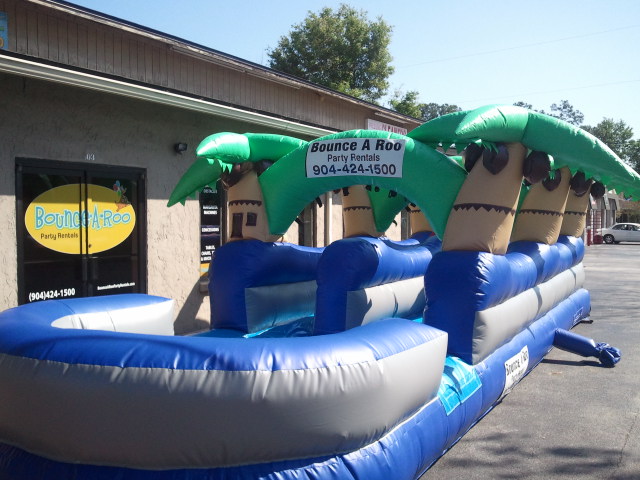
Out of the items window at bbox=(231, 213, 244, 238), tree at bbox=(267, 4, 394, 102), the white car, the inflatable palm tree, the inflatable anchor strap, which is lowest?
the inflatable anchor strap

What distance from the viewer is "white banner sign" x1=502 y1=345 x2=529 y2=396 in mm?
5254

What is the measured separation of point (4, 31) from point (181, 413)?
188 inches

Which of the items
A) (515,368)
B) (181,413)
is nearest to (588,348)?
(515,368)

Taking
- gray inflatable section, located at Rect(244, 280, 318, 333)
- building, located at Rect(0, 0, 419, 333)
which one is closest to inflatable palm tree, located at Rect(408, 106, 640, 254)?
gray inflatable section, located at Rect(244, 280, 318, 333)

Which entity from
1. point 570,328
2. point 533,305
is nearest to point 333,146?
point 533,305

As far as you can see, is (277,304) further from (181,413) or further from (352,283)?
(181,413)

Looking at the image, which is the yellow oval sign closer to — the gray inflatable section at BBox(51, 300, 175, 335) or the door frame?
the door frame

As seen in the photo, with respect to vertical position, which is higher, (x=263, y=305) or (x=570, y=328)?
(x=263, y=305)

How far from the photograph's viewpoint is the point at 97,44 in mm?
6660

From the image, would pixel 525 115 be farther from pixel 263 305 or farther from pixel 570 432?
pixel 263 305

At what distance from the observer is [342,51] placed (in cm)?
2933

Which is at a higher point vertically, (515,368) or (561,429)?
(515,368)

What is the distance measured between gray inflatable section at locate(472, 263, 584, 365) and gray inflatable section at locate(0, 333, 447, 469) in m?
Result: 2.07

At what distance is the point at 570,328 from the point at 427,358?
17.9ft
